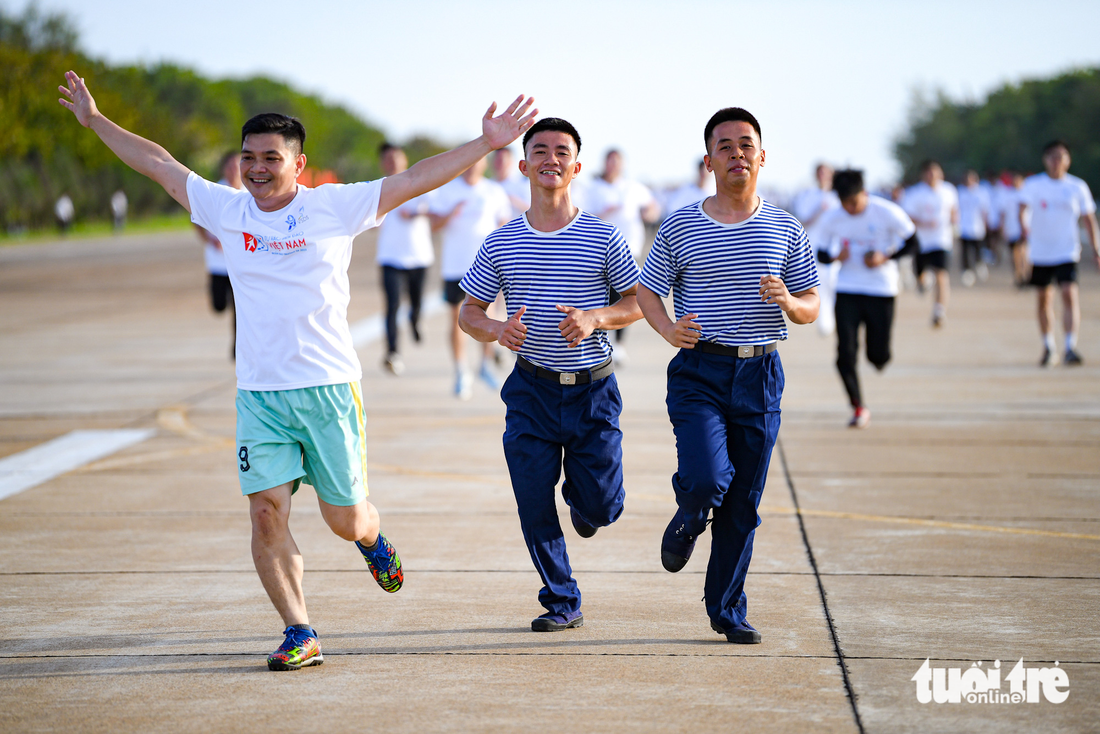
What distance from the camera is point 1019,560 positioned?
5.68 metres

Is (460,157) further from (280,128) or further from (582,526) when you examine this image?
(582,526)

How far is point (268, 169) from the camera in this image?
451 centimetres

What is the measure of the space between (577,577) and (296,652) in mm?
1659

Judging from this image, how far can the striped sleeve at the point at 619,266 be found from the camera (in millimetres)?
4758

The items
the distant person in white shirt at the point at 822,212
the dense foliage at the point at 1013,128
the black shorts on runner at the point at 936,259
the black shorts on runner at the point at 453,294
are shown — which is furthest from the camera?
the dense foliage at the point at 1013,128

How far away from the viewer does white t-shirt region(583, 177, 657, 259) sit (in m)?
12.8

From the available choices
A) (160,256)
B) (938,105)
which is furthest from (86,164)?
(938,105)

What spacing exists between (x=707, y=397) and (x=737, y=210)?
76 centimetres

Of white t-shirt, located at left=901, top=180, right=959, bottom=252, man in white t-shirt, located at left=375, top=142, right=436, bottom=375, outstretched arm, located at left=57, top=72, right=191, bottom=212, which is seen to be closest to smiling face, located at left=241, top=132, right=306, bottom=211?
outstretched arm, located at left=57, top=72, right=191, bottom=212

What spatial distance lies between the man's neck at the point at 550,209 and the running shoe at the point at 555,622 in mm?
1582

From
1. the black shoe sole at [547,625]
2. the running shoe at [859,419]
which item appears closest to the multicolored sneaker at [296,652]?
the black shoe sole at [547,625]

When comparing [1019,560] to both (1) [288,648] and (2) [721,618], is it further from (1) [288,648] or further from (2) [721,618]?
(1) [288,648]

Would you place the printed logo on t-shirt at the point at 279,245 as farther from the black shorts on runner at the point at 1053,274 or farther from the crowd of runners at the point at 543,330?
the black shorts on runner at the point at 1053,274

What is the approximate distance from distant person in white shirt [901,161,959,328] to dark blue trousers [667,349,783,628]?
1216cm
